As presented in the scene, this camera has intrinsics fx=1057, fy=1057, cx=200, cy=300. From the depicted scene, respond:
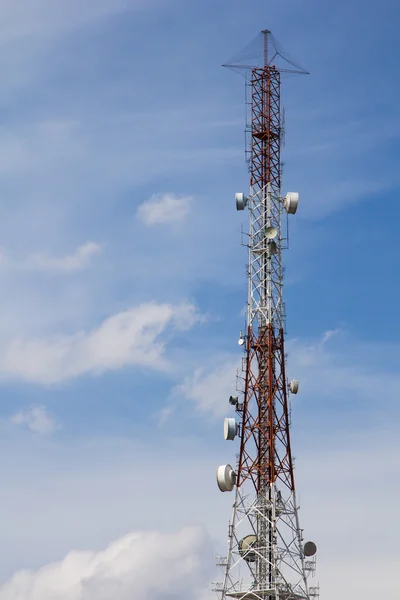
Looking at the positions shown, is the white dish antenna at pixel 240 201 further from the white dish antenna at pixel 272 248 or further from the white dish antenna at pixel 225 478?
the white dish antenna at pixel 225 478

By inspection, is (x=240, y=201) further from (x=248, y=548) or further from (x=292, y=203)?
(x=248, y=548)

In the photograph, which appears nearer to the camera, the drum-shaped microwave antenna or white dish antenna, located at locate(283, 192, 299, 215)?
the drum-shaped microwave antenna

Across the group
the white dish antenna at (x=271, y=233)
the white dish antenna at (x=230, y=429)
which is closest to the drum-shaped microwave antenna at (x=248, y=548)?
the white dish antenna at (x=230, y=429)

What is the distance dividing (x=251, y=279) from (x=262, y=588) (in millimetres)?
31209

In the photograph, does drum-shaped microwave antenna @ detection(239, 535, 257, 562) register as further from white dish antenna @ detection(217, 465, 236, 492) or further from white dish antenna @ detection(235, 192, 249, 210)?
white dish antenna @ detection(235, 192, 249, 210)

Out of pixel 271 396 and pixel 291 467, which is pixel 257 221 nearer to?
pixel 271 396

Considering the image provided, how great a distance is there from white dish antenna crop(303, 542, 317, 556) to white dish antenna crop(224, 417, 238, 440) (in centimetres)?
1246

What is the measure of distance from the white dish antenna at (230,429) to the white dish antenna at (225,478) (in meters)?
2.95

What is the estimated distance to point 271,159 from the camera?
11281 centimetres

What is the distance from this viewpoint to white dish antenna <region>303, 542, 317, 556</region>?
100875mm

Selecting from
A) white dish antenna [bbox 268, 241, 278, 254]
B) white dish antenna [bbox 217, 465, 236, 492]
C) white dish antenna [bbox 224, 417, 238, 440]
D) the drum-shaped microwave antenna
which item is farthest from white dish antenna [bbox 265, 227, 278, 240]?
the drum-shaped microwave antenna

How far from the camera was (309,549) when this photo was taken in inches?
3976

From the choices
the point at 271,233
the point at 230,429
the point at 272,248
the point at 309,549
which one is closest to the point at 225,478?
the point at 230,429

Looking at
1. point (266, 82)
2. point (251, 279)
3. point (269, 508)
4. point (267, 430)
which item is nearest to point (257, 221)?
point (251, 279)
